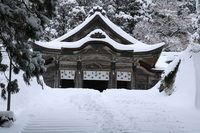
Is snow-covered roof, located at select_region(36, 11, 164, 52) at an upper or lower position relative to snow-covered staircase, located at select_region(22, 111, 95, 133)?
upper

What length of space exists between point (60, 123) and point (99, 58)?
27.6 ft

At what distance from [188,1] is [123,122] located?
1948 cm

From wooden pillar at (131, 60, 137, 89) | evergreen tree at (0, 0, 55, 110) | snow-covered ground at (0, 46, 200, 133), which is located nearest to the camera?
evergreen tree at (0, 0, 55, 110)

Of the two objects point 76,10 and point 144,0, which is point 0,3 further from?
point 144,0

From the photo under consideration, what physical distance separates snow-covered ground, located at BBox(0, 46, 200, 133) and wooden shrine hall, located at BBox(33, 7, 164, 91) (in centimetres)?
477

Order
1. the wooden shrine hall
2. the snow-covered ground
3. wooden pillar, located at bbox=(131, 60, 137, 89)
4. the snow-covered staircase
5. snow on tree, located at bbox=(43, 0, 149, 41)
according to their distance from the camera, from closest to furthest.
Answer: the snow-covered staircase
the snow-covered ground
the wooden shrine hall
wooden pillar, located at bbox=(131, 60, 137, 89)
snow on tree, located at bbox=(43, 0, 149, 41)

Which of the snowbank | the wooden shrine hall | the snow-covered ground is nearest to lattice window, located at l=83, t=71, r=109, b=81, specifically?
the wooden shrine hall

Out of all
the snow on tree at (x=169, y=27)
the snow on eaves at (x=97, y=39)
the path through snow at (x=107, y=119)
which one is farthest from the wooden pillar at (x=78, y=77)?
the snow on tree at (x=169, y=27)

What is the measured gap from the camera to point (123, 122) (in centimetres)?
421

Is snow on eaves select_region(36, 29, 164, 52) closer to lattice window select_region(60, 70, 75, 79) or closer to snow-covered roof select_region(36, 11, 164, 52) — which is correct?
snow-covered roof select_region(36, 11, 164, 52)

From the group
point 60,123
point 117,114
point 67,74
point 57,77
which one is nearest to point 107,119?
point 117,114

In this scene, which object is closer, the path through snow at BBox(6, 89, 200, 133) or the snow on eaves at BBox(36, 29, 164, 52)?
the path through snow at BBox(6, 89, 200, 133)

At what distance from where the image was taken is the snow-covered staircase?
3.77 m

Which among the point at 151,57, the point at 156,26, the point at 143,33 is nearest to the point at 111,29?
the point at 151,57
